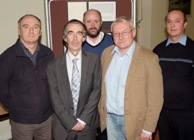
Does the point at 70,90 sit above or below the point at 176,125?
above

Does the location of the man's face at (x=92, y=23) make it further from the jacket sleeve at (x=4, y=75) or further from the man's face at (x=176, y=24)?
the jacket sleeve at (x=4, y=75)

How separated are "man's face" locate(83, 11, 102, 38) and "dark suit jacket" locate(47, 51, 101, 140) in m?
0.58

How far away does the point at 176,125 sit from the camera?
2.22 metres

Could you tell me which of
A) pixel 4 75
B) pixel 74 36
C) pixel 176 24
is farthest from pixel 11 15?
pixel 176 24

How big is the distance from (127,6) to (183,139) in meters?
1.73

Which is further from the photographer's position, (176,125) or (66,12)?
(66,12)

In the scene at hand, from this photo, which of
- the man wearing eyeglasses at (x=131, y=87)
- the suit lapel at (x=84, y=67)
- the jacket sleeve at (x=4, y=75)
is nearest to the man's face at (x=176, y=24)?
the man wearing eyeglasses at (x=131, y=87)

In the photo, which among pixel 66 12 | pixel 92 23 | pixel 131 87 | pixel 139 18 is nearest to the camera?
pixel 131 87

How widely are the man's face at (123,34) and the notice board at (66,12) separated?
1.07 m

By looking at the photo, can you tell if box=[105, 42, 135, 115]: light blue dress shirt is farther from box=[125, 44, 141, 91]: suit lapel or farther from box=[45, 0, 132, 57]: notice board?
box=[45, 0, 132, 57]: notice board

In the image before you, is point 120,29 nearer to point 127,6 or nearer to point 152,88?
point 152,88

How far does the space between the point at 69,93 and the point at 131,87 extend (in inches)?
19.4

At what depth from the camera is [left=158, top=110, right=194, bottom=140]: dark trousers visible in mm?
2176

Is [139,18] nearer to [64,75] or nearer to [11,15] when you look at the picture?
[11,15]
